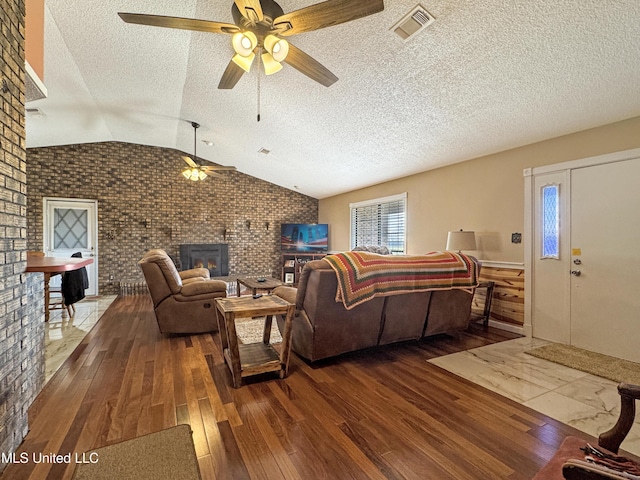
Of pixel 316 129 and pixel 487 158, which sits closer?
pixel 487 158

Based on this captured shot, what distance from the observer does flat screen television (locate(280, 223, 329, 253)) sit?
7.82 metres

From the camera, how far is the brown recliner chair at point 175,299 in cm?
353

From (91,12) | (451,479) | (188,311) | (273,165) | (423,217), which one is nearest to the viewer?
(451,479)

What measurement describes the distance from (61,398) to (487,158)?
16.9 ft

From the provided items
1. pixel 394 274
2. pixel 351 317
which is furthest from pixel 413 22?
pixel 351 317

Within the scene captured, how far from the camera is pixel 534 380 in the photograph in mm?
2479

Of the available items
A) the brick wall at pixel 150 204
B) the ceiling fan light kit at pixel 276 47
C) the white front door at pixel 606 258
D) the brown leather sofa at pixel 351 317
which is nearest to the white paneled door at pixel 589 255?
the white front door at pixel 606 258

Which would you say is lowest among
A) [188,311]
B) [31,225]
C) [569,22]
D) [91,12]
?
[188,311]

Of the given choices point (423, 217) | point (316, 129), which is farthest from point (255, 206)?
point (423, 217)

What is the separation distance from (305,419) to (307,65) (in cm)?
254

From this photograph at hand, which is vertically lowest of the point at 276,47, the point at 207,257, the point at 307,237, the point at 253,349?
the point at 253,349

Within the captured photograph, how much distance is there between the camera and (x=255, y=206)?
307 inches

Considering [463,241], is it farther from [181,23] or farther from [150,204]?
[150,204]

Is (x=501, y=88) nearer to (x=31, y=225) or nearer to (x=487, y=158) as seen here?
(x=487, y=158)
